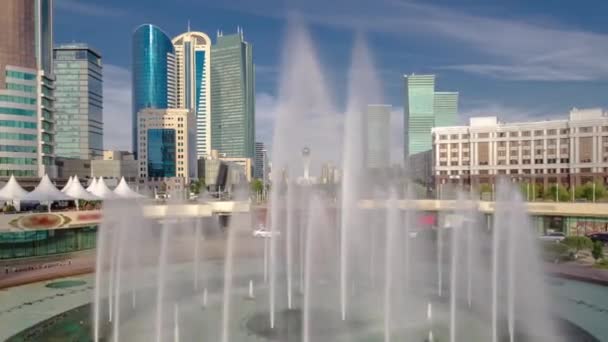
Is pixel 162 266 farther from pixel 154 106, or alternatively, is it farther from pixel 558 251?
pixel 154 106

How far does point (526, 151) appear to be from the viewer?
8056 cm

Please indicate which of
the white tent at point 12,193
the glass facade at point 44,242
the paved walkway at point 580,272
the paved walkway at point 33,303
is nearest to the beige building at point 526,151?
the paved walkway at point 580,272

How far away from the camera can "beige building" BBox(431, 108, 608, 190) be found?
241 ft

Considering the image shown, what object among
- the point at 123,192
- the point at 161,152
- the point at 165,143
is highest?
the point at 165,143

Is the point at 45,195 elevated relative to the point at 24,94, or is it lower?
lower

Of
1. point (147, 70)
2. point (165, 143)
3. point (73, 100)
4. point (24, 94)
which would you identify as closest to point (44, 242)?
point (24, 94)

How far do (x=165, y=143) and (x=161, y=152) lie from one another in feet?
9.21

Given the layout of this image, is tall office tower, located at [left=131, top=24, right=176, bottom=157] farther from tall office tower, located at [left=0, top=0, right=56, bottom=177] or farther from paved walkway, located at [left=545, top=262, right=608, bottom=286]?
paved walkway, located at [left=545, top=262, right=608, bottom=286]

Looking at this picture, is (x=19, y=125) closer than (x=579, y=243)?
No

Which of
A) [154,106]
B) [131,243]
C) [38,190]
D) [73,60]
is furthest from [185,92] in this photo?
[131,243]

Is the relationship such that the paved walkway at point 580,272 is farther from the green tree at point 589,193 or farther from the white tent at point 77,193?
the white tent at point 77,193

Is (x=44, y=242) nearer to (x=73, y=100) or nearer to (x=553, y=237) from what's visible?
(x=553, y=237)

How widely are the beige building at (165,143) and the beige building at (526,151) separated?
76.8 meters

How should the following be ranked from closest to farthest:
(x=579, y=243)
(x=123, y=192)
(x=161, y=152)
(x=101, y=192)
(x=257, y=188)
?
1. (x=579, y=243)
2. (x=101, y=192)
3. (x=123, y=192)
4. (x=257, y=188)
5. (x=161, y=152)
